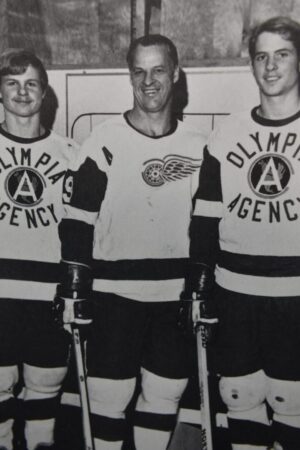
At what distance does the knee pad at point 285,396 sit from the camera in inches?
62.5

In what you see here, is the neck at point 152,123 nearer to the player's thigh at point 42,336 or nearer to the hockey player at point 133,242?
the hockey player at point 133,242

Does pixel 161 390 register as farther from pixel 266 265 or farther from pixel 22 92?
pixel 22 92

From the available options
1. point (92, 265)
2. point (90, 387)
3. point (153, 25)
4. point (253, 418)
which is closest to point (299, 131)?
point (153, 25)

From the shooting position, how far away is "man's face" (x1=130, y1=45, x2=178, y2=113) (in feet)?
5.19

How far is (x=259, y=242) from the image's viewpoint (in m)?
1.58

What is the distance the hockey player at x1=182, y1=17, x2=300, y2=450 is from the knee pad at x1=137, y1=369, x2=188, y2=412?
6.4 inches

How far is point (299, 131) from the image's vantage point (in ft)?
5.02

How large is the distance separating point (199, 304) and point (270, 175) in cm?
49

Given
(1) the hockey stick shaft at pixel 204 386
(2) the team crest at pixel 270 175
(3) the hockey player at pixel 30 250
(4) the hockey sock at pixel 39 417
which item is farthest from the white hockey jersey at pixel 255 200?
(4) the hockey sock at pixel 39 417

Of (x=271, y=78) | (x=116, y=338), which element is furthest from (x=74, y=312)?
(x=271, y=78)

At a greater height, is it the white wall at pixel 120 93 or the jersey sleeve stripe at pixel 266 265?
the white wall at pixel 120 93

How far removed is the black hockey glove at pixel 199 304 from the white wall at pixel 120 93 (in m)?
0.51

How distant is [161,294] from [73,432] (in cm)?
84

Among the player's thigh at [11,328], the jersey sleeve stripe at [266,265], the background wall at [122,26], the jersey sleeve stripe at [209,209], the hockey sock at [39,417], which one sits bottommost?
the hockey sock at [39,417]
